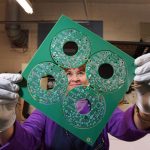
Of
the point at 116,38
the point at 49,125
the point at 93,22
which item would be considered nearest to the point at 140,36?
the point at 116,38

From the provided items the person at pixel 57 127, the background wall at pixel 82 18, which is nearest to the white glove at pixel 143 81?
the person at pixel 57 127

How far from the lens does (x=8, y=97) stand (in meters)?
0.97

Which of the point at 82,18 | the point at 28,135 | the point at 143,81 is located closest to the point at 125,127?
the point at 143,81

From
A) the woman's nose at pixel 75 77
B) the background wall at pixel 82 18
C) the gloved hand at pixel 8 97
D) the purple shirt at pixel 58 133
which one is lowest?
the purple shirt at pixel 58 133

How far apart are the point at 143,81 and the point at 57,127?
0.49 meters

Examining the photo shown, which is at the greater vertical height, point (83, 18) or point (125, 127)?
point (83, 18)

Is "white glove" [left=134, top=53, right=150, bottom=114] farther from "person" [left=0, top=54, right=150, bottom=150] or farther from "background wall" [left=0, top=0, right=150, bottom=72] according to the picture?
"background wall" [left=0, top=0, right=150, bottom=72]

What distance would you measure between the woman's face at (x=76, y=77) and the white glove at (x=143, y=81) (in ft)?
0.66

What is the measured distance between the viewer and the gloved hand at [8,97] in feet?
3.19

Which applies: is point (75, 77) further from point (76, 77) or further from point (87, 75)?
point (87, 75)

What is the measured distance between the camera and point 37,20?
3740mm

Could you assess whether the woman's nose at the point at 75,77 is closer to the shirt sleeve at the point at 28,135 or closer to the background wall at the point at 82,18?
the shirt sleeve at the point at 28,135

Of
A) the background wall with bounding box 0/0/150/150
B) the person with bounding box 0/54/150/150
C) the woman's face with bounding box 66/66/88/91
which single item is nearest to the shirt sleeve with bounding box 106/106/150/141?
the person with bounding box 0/54/150/150

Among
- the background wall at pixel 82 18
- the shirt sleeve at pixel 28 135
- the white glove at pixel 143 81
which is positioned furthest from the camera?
the background wall at pixel 82 18
